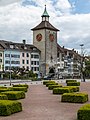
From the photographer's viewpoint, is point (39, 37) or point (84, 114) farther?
point (39, 37)

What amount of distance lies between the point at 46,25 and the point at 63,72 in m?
25.6

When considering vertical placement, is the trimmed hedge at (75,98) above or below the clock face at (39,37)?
below

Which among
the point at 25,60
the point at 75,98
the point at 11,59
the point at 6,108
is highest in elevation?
the point at 25,60

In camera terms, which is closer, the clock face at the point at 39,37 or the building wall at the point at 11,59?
the building wall at the point at 11,59

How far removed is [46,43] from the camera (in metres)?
122

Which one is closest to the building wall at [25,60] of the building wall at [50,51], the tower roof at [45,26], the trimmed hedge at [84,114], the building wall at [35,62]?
the building wall at [35,62]

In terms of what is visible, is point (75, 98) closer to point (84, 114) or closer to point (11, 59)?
point (84, 114)

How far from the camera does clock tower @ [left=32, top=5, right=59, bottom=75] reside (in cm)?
12250

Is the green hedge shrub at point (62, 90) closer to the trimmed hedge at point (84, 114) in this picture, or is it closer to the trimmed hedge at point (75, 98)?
the trimmed hedge at point (75, 98)

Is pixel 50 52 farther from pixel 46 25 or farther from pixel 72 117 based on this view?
pixel 72 117

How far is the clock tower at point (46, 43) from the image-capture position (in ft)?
402

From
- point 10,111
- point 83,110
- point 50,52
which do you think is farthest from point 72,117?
point 50,52

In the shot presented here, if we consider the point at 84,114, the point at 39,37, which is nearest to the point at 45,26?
the point at 39,37

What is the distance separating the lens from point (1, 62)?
10650cm
